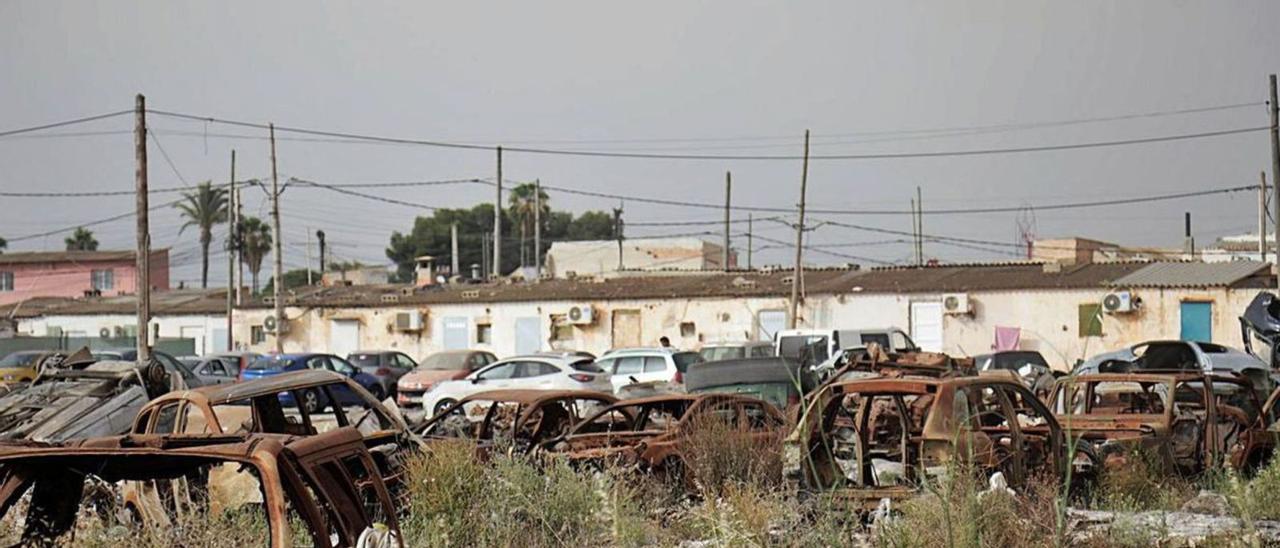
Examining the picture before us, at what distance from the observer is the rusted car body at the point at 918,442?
36.7 feet

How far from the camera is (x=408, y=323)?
49594 millimetres

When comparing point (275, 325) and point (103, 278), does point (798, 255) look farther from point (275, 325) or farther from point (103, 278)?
point (103, 278)

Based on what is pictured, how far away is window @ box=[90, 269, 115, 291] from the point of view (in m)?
78.0

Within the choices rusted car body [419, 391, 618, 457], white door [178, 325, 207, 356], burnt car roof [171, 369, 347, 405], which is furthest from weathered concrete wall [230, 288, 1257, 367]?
burnt car roof [171, 369, 347, 405]

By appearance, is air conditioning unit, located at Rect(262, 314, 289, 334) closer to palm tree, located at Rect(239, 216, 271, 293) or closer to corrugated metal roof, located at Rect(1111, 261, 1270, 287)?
corrugated metal roof, located at Rect(1111, 261, 1270, 287)

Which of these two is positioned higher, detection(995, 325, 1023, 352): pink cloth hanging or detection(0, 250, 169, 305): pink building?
detection(0, 250, 169, 305): pink building

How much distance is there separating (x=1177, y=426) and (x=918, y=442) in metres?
4.71

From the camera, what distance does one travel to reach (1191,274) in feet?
128

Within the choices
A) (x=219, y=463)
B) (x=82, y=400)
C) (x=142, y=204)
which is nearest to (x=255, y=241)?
(x=142, y=204)

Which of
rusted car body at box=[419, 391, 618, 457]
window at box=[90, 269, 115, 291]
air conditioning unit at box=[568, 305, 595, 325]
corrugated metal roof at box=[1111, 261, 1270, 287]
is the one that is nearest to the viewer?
rusted car body at box=[419, 391, 618, 457]

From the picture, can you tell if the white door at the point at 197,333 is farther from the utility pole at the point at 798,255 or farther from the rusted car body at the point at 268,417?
the rusted car body at the point at 268,417

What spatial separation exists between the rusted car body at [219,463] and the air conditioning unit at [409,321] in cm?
4234

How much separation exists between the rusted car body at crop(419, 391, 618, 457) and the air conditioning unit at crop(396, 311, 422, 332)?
3419 cm

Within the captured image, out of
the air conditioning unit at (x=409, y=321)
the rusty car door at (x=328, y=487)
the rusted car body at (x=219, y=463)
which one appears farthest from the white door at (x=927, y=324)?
the rusty car door at (x=328, y=487)
